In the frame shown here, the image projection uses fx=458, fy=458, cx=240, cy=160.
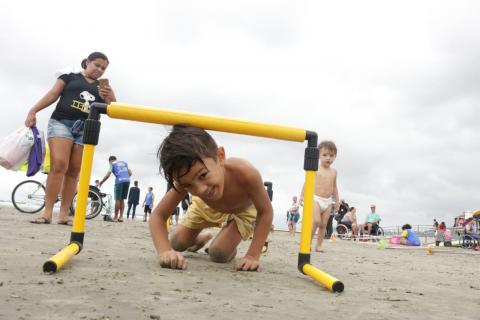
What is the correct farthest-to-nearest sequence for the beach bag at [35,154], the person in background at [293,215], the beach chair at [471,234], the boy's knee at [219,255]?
the person in background at [293,215], the beach chair at [471,234], the beach bag at [35,154], the boy's knee at [219,255]

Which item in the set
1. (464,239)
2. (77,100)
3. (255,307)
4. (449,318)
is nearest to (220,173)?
(255,307)

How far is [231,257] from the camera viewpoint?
3.60m

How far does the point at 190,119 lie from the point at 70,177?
297cm

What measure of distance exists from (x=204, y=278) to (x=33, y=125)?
3570 mm

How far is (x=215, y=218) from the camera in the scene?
3625 mm

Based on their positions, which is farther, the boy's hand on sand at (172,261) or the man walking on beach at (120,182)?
the man walking on beach at (120,182)

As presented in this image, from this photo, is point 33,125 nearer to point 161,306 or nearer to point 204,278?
point 204,278

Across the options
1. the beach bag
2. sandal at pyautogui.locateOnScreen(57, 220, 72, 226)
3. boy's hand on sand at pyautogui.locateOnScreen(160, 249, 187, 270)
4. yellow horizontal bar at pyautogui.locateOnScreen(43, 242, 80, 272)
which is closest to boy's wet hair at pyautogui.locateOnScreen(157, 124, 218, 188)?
→ boy's hand on sand at pyautogui.locateOnScreen(160, 249, 187, 270)

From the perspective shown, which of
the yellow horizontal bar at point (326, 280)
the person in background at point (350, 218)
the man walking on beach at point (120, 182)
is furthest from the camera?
the person in background at point (350, 218)

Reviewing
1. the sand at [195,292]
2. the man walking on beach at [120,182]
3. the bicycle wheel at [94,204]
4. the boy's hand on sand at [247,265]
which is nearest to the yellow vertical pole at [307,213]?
the sand at [195,292]

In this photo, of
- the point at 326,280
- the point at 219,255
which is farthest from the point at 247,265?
the point at 326,280

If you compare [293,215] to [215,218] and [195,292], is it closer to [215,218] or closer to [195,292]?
[215,218]

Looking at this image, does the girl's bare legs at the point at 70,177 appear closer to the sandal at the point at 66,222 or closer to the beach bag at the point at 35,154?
the sandal at the point at 66,222

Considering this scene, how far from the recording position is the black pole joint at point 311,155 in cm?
312
